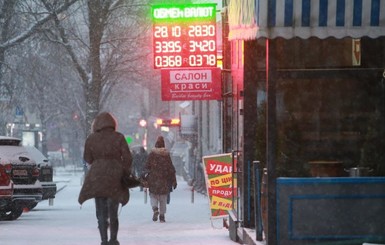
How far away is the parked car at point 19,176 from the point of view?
22500mm

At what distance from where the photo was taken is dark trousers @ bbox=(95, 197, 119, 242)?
12820mm

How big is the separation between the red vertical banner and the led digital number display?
8.28 feet

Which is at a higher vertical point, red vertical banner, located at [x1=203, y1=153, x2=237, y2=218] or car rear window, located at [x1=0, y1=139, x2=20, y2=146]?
car rear window, located at [x1=0, y1=139, x2=20, y2=146]

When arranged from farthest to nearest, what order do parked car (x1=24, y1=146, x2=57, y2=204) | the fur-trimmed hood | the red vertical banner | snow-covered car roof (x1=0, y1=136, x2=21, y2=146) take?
parked car (x1=24, y1=146, x2=57, y2=204)
snow-covered car roof (x1=0, y1=136, x2=21, y2=146)
the red vertical banner
the fur-trimmed hood

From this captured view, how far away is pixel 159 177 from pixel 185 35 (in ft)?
10.0

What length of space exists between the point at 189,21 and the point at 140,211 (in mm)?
7454

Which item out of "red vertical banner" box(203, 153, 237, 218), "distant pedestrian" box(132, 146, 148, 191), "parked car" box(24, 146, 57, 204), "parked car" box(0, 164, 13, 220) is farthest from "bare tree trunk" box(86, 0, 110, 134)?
"red vertical banner" box(203, 153, 237, 218)

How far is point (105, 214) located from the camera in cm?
1286

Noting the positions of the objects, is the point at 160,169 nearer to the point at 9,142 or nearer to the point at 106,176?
the point at 9,142

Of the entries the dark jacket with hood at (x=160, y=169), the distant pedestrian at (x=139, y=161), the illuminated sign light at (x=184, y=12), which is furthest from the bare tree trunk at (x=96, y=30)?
the illuminated sign light at (x=184, y=12)

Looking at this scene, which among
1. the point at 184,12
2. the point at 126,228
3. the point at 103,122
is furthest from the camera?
the point at 184,12

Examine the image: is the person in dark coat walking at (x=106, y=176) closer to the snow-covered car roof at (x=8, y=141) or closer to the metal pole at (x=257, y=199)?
the metal pole at (x=257, y=199)

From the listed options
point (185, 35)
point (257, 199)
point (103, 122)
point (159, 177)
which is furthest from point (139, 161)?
point (103, 122)

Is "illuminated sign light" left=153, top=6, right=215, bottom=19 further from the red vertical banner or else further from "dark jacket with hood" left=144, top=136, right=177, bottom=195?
the red vertical banner
